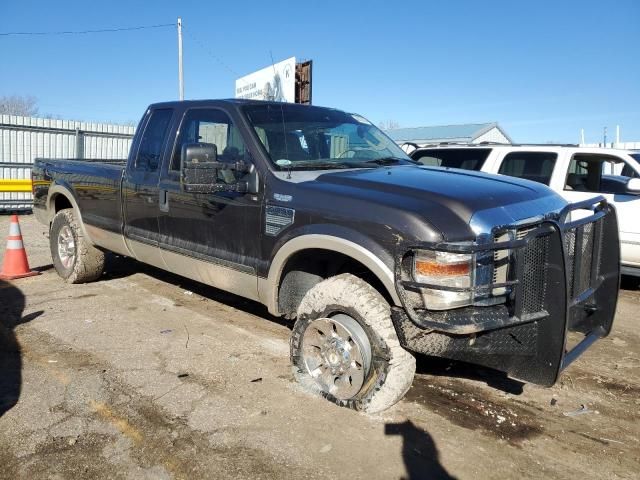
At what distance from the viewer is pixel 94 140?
15.0 meters

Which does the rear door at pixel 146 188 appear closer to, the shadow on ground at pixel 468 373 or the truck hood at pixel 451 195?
the truck hood at pixel 451 195

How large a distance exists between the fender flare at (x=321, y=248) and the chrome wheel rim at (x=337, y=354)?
13.7 inches

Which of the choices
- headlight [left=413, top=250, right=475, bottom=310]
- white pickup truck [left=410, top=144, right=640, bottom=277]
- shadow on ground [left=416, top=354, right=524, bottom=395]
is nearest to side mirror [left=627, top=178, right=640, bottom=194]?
white pickup truck [left=410, top=144, right=640, bottom=277]

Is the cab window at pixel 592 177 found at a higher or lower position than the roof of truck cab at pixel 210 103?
lower

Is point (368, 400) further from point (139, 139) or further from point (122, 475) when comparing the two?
point (139, 139)

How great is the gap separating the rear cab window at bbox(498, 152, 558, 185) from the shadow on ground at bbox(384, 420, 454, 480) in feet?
15.9

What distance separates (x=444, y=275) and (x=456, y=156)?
538cm

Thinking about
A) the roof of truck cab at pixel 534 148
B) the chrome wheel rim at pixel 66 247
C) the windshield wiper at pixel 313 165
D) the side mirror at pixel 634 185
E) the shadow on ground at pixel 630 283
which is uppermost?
the roof of truck cab at pixel 534 148

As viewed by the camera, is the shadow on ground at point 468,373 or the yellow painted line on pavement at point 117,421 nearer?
the yellow painted line on pavement at point 117,421

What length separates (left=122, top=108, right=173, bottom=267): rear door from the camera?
4.77 metres

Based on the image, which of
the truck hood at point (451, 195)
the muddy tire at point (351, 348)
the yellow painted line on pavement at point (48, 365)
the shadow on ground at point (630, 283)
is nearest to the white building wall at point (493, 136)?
the shadow on ground at point (630, 283)

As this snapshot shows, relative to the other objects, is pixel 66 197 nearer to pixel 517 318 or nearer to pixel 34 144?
pixel 517 318

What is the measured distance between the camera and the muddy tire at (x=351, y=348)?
3.09 meters

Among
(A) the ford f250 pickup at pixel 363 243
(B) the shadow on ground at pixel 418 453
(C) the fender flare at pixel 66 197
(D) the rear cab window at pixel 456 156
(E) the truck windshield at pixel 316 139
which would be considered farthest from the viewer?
(D) the rear cab window at pixel 456 156
